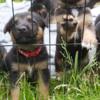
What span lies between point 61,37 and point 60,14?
265mm

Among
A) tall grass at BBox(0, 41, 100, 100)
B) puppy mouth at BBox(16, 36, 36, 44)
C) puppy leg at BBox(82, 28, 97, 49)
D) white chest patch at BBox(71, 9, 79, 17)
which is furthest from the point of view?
white chest patch at BBox(71, 9, 79, 17)

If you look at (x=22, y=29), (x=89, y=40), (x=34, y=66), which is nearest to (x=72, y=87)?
(x=34, y=66)

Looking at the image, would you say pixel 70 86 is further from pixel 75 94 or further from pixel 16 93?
pixel 16 93

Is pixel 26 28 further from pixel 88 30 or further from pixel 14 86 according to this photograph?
pixel 88 30

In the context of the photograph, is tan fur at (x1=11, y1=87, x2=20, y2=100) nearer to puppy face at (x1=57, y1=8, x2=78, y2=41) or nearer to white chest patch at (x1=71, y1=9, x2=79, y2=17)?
puppy face at (x1=57, y1=8, x2=78, y2=41)

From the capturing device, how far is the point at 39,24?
324 cm

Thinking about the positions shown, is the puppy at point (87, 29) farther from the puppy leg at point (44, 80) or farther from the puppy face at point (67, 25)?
the puppy leg at point (44, 80)

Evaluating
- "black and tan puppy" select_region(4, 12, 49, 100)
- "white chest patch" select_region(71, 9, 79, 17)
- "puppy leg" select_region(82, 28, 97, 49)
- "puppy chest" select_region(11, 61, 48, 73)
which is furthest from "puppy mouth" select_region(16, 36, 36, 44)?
"white chest patch" select_region(71, 9, 79, 17)

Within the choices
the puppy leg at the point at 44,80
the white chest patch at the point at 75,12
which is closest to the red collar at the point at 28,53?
the puppy leg at the point at 44,80

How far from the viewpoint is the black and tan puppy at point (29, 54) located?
319 centimetres

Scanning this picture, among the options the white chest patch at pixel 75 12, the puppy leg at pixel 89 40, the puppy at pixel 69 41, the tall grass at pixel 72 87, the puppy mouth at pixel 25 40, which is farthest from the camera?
the white chest patch at pixel 75 12

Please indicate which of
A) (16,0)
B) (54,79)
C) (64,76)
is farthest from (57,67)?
(16,0)

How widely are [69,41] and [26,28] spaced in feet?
1.78

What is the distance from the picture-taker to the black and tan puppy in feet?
10.5
